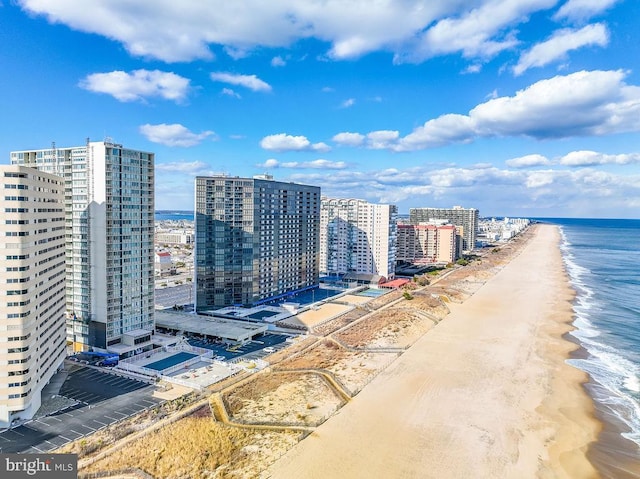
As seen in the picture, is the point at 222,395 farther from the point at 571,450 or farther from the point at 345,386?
the point at 571,450

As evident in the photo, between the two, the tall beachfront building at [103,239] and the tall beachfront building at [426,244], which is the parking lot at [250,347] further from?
the tall beachfront building at [426,244]

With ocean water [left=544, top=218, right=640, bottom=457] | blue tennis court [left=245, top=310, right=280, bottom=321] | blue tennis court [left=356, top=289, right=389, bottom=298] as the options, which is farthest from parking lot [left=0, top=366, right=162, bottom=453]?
blue tennis court [left=356, top=289, right=389, bottom=298]

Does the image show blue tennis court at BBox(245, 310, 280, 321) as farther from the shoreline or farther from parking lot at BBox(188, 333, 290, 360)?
the shoreline

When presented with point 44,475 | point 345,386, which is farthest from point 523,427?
point 44,475

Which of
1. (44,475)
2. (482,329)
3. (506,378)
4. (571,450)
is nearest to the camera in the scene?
(44,475)

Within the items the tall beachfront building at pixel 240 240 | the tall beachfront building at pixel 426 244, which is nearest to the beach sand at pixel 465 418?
the tall beachfront building at pixel 240 240

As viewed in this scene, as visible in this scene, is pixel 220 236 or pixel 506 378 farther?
pixel 220 236
